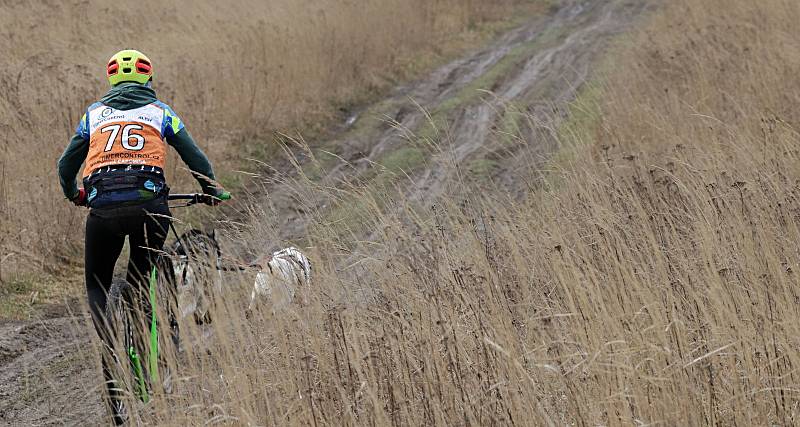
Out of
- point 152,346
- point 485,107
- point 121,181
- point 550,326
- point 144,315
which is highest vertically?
point 121,181

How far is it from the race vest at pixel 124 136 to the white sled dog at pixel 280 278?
0.90m

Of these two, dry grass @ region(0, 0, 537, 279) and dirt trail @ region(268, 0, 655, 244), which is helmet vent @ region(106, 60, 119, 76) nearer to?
dirt trail @ region(268, 0, 655, 244)

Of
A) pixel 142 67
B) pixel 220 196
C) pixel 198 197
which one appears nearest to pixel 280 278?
pixel 220 196

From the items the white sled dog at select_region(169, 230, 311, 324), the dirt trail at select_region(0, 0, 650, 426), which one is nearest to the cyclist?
the white sled dog at select_region(169, 230, 311, 324)

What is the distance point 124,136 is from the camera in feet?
16.2

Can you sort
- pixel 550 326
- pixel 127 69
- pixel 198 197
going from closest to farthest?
pixel 550 326 → pixel 127 69 → pixel 198 197

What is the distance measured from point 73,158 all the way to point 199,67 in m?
7.70

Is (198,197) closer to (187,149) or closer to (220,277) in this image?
(187,149)

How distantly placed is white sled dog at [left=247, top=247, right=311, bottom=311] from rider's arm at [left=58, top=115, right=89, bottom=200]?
1.27 metres

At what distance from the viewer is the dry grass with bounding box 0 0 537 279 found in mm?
8609

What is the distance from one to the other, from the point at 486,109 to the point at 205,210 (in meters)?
5.20

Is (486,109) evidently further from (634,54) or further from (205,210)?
(205,210)

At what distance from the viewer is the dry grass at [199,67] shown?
861cm

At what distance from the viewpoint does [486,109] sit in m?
13.3
